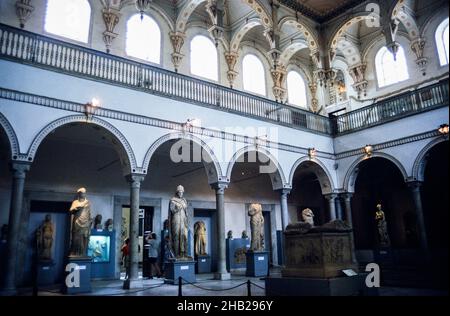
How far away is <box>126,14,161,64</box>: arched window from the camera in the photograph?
1434 centimetres

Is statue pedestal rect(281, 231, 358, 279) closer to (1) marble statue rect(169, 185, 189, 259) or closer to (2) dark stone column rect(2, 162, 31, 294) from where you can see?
(1) marble statue rect(169, 185, 189, 259)

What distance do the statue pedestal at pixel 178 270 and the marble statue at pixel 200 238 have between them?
13.8 ft

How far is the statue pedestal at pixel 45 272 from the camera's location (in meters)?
11.0

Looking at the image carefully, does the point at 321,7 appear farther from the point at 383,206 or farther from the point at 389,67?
the point at 383,206

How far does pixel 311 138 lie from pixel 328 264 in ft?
31.0

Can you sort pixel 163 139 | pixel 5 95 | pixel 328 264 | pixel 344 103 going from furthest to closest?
pixel 344 103 < pixel 163 139 < pixel 5 95 < pixel 328 264

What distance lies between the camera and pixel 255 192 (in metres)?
17.5

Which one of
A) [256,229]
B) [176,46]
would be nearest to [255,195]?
[256,229]

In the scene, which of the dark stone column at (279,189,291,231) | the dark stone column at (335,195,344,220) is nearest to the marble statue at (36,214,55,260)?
the dark stone column at (279,189,291,231)

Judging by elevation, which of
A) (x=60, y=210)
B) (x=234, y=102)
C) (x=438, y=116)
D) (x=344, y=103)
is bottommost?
(x=60, y=210)

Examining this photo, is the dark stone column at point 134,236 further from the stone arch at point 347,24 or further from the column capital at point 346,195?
the stone arch at point 347,24

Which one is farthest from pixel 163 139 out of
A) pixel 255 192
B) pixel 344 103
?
pixel 344 103

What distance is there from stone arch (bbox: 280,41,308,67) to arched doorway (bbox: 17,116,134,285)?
33.1 ft

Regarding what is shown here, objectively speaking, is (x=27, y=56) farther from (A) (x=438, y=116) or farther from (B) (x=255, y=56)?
(A) (x=438, y=116)
